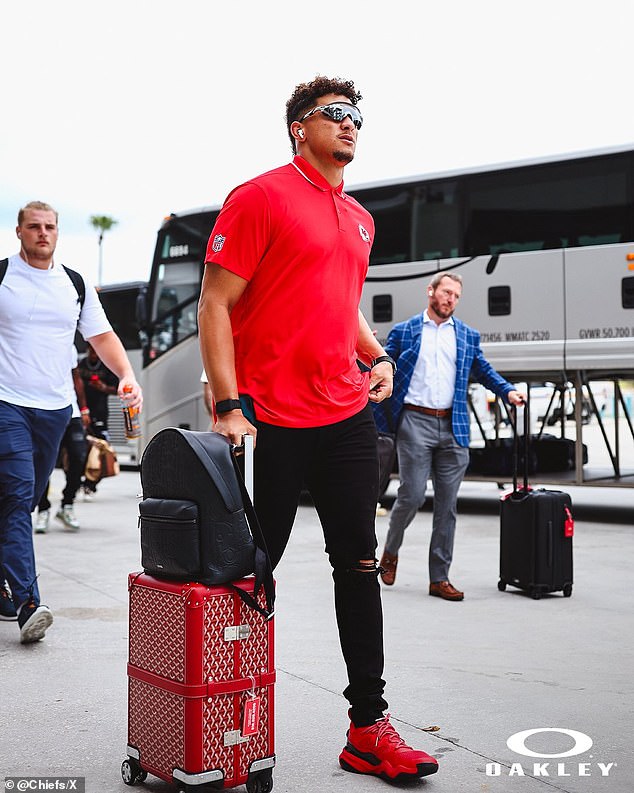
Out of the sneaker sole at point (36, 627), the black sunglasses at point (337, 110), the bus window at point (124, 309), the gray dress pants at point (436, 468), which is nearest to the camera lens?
the black sunglasses at point (337, 110)

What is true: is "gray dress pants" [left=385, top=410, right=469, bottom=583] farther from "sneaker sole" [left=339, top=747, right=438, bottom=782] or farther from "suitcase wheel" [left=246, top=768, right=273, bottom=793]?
"suitcase wheel" [left=246, top=768, right=273, bottom=793]

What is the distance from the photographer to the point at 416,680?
4512mm

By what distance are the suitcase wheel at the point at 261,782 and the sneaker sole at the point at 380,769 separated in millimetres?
338

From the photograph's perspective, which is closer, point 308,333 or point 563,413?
point 308,333

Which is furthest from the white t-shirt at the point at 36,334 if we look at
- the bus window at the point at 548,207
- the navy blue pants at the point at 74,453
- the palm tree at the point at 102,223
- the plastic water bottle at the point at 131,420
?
the palm tree at the point at 102,223

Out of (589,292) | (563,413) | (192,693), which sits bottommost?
(192,693)

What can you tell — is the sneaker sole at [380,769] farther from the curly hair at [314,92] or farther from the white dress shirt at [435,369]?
the white dress shirt at [435,369]

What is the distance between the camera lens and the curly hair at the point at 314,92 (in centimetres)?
352

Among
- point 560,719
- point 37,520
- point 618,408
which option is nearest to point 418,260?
point 618,408

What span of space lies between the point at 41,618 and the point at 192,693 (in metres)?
2.34

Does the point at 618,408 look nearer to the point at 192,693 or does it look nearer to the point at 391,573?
the point at 391,573

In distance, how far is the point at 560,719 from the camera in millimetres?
3893

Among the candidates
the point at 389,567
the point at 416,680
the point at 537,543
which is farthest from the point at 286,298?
the point at 389,567

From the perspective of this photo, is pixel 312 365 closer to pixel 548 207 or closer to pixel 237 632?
pixel 237 632
